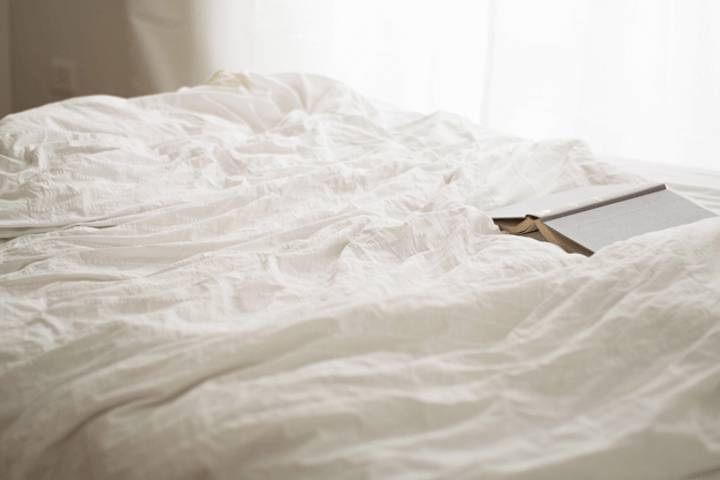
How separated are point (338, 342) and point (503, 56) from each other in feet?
6.69

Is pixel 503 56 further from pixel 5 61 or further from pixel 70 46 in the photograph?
pixel 5 61

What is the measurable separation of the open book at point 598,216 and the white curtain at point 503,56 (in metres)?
1.29

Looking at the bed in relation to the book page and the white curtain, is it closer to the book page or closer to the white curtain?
the book page

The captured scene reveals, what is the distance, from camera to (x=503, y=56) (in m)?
2.49

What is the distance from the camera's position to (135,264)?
902 mm

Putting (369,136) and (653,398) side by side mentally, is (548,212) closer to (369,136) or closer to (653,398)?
(653,398)

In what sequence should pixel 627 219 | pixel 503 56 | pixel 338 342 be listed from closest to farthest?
pixel 338 342 → pixel 627 219 → pixel 503 56

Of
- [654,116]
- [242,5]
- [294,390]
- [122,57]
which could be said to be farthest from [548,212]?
[122,57]

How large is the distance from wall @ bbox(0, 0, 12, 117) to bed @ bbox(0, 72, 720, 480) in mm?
2334

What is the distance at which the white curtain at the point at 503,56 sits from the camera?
2158 millimetres

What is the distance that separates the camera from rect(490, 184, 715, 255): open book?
882 millimetres

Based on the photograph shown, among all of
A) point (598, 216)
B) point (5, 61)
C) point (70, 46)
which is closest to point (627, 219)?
point (598, 216)

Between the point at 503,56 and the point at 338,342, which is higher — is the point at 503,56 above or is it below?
above

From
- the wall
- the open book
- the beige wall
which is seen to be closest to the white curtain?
the beige wall
